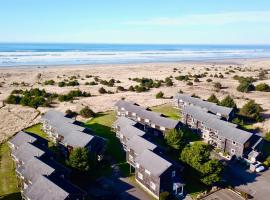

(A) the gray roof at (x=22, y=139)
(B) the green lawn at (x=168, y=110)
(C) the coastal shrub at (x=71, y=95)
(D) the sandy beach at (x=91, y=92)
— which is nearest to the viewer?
(A) the gray roof at (x=22, y=139)

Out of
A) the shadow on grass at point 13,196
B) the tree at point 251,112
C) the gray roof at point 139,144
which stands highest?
the gray roof at point 139,144

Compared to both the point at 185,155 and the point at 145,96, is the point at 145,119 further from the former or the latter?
the point at 145,96

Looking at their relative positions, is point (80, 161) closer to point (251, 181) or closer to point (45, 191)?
point (45, 191)

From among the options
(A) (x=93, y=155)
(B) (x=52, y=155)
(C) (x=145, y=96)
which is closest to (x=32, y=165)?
(B) (x=52, y=155)

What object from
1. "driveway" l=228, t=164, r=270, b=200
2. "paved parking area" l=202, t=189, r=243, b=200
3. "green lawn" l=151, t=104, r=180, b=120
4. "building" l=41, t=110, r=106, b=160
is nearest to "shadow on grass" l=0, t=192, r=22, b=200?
"building" l=41, t=110, r=106, b=160

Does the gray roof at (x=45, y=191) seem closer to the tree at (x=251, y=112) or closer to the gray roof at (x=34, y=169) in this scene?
the gray roof at (x=34, y=169)

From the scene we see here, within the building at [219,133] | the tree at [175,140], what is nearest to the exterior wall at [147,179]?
the tree at [175,140]

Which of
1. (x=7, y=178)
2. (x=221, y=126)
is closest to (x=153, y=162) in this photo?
(x=221, y=126)
